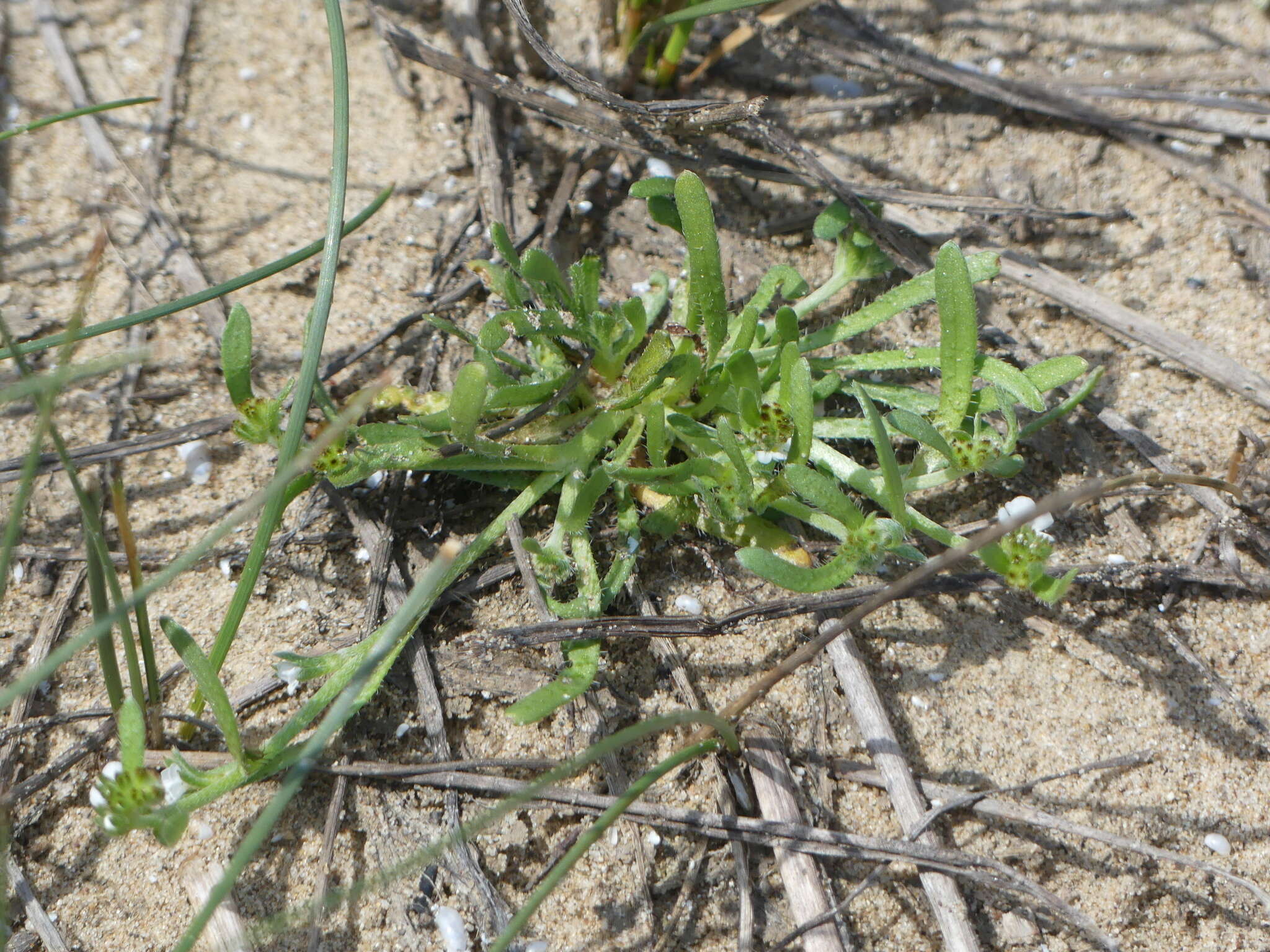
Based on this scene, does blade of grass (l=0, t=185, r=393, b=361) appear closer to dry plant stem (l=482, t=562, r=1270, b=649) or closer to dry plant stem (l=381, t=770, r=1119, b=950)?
dry plant stem (l=482, t=562, r=1270, b=649)

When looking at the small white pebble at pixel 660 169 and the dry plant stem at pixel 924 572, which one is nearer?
the dry plant stem at pixel 924 572

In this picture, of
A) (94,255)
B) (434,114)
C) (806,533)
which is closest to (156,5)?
(434,114)

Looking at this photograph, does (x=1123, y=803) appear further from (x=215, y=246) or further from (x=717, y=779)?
(x=215, y=246)

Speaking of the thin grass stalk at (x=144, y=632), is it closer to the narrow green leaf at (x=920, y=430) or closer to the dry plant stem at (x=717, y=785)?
the dry plant stem at (x=717, y=785)

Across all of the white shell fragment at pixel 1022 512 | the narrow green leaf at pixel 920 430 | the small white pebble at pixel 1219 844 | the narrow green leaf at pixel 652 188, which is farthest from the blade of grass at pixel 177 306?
the small white pebble at pixel 1219 844

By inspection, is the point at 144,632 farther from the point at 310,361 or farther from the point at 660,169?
the point at 660,169

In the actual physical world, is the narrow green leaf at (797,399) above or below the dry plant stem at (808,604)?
above

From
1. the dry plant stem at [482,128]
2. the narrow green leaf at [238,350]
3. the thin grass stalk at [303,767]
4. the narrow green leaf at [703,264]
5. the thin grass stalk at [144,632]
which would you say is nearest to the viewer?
the thin grass stalk at [303,767]
